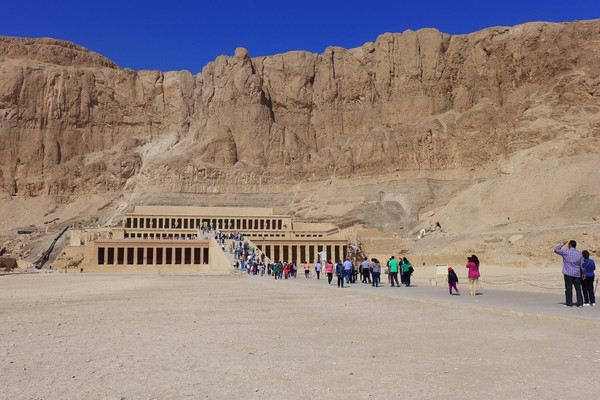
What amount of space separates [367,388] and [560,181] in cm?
6748

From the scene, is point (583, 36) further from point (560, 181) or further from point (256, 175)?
point (256, 175)

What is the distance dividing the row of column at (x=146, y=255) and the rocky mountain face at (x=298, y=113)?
122 ft

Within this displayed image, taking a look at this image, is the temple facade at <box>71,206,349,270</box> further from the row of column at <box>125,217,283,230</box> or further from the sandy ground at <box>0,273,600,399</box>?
the sandy ground at <box>0,273,600,399</box>

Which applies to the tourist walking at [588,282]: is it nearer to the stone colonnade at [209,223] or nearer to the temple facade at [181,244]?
the temple facade at [181,244]

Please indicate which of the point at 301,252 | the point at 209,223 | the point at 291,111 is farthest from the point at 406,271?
the point at 291,111

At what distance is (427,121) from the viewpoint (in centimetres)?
10138

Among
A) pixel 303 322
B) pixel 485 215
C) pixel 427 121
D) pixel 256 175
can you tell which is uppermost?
pixel 427 121

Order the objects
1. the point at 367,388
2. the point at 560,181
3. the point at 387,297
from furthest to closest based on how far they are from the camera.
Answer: the point at 560,181
the point at 387,297
the point at 367,388

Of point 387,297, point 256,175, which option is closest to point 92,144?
point 256,175

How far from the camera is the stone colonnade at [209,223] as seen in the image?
82.4 metres

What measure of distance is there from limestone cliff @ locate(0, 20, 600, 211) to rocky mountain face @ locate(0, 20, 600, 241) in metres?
0.25

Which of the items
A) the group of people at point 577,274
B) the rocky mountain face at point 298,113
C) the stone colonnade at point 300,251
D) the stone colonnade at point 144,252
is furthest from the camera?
the rocky mountain face at point 298,113

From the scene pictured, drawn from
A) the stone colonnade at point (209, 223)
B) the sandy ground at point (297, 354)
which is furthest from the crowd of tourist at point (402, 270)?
the stone colonnade at point (209, 223)

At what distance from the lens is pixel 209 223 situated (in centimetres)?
8475
